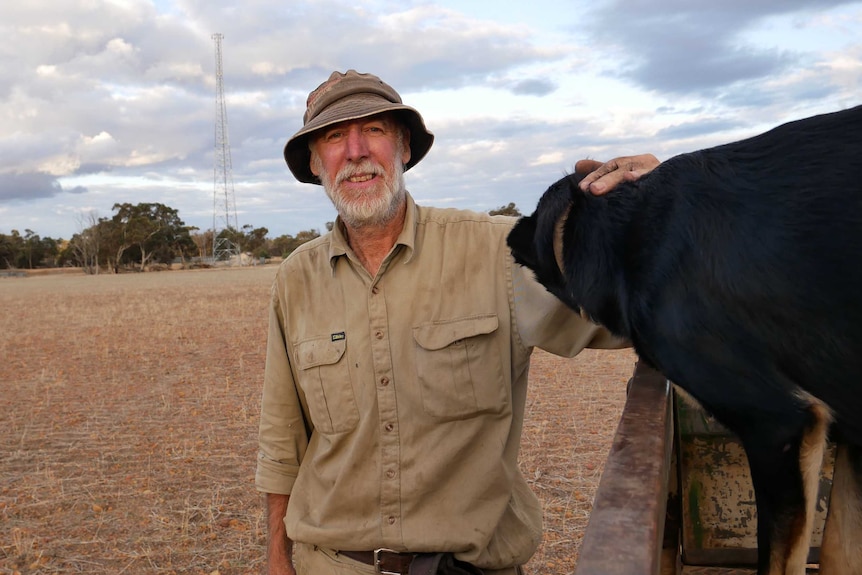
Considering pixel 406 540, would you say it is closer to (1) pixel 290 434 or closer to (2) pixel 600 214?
(1) pixel 290 434

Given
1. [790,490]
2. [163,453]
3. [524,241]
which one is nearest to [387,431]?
[524,241]

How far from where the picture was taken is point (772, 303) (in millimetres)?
2084

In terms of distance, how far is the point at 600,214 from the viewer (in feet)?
8.63

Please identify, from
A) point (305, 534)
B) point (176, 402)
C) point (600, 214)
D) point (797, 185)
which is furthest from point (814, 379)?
point (176, 402)

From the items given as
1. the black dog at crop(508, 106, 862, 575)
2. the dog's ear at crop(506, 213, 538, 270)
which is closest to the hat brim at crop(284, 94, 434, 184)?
the dog's ear at crop(506, 213, 538, 270)

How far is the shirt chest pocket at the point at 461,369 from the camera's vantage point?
302cm

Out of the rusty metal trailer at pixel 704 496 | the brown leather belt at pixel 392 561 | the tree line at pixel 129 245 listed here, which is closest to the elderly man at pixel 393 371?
the brown leather belt at pixel 392 561

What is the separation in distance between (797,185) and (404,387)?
5.34ft

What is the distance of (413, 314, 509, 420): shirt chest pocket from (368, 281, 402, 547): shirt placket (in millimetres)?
134

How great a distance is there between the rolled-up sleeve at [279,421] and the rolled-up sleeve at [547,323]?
114cm

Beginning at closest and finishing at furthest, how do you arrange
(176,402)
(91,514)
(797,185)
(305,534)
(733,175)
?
1. (797,185)
2. (733,175)
3. (305,534)
4. (91,514)
5. (176,402)

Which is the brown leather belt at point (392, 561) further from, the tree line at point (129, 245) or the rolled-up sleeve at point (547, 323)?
the tree line at point (129, 245)

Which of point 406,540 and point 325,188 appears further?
point 325,188

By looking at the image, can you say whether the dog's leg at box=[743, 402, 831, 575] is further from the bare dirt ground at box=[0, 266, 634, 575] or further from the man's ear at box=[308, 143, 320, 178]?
the bare dirt ground at box=[0, 266, 634, 575]
